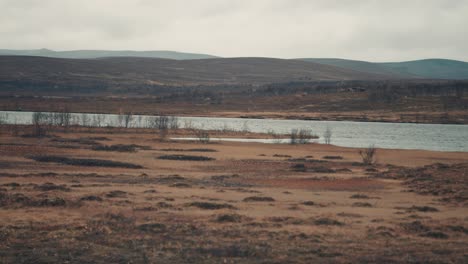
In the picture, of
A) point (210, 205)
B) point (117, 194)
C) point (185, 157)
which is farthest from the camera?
point (185, 157)

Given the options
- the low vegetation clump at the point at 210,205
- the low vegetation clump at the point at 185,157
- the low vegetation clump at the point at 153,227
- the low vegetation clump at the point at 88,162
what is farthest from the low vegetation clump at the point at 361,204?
the low vegetation clump at the point at 185,157

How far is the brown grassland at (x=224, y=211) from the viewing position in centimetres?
1706

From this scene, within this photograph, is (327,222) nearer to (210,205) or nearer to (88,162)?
(210,205)

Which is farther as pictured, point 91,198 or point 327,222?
point 91,198

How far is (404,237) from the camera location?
19469 mm

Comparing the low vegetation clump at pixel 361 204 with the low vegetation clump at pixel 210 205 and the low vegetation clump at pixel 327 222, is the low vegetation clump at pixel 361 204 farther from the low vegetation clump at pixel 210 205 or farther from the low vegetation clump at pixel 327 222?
the low vegetation clump at pixel 210 205

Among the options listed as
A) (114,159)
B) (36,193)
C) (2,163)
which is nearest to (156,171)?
(114,159)

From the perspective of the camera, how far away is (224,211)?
78.7ft

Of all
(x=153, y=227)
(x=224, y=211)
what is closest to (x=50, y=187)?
(x=224, y=211)

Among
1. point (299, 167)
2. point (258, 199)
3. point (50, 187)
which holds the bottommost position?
point (299, 167)

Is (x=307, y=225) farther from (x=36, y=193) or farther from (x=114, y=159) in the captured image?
(x=114, y=159)

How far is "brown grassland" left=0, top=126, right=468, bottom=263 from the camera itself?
1706 cm

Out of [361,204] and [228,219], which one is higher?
[228,219]

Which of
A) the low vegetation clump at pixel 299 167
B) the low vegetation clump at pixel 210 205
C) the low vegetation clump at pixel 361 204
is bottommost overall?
the low vegetation clump at pixel 299 167
